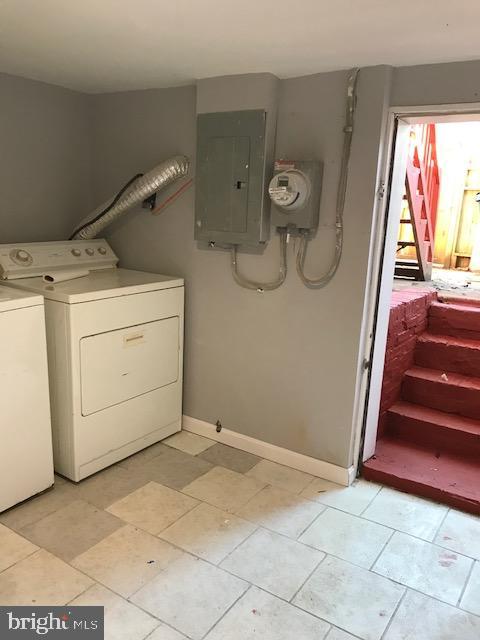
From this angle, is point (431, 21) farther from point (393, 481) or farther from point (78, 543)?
point (78, 543)

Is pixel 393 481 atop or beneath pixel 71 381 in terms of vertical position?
beneath

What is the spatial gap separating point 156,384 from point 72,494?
0.75 metres

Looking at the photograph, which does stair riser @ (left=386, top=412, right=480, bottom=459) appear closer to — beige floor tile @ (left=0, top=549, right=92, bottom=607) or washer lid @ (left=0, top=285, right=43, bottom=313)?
beige floor tile @ (left=0, top=549, right=92, bottom=607)

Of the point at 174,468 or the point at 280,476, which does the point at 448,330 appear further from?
the point at 174,468

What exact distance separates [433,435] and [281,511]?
116 cm

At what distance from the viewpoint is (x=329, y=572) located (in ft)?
6.54

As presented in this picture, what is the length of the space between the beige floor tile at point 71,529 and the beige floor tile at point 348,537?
2.93 ft

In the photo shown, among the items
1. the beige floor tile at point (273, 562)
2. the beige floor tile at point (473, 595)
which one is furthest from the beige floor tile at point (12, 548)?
the beige floor tile at point (473, 595)

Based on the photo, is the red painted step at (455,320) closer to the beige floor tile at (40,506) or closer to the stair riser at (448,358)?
the stair riser at (448,358)

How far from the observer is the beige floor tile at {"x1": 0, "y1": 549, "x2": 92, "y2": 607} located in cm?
179

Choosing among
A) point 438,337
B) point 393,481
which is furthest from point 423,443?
point 438,337

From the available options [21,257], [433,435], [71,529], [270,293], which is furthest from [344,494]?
[21,257]

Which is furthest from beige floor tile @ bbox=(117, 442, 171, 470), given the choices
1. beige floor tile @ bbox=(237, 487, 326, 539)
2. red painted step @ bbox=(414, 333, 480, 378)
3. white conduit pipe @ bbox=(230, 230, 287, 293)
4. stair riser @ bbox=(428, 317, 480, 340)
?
stair riser @ bbox=(428, 317, 480, 340)

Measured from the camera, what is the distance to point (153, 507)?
7.77 ft
